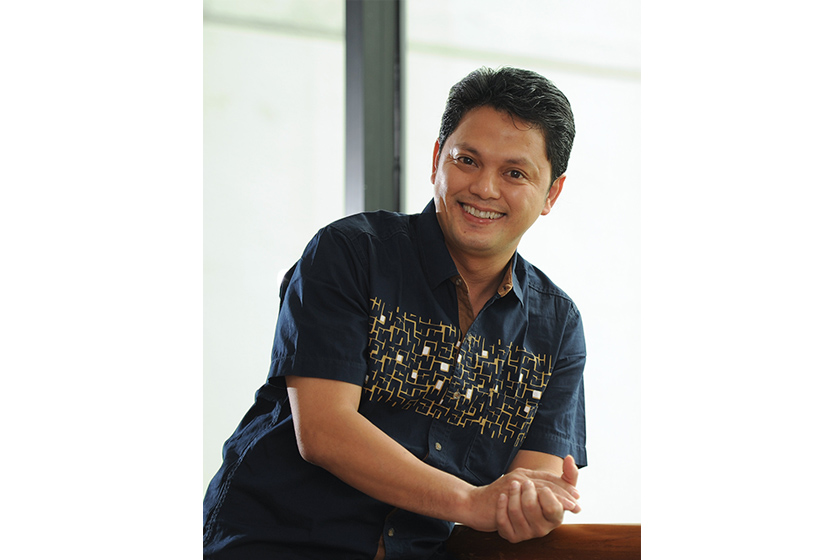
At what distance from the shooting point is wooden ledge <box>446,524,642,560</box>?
1146mm

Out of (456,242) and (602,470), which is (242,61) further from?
(602,470)

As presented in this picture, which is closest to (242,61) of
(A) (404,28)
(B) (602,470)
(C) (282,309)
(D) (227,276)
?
(A) (404,28)

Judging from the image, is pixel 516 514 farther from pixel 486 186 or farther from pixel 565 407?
pixel 486 186

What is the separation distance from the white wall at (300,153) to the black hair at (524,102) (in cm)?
52

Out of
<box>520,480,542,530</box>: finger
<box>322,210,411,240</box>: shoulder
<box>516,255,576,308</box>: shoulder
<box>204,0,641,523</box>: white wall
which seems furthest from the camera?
<box>204,0,641,523</box>: white wall

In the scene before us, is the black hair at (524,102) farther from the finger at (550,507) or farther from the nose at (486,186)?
the finger at (550,507)

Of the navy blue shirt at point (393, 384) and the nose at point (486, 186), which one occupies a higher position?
the nose at point (486, 186)

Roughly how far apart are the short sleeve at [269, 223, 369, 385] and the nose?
26 cm

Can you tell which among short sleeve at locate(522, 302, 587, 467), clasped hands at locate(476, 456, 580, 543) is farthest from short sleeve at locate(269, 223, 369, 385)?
short sleeve at locate(522, 302, 587, 467)

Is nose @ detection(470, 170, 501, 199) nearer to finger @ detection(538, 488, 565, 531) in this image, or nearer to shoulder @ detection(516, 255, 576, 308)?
shoulder @ detection(516, 255, 576, 308)

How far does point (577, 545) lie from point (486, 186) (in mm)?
656

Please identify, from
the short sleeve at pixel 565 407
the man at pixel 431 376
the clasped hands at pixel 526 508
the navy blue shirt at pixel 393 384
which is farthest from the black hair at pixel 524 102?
the clasped hands at pixel 526 508

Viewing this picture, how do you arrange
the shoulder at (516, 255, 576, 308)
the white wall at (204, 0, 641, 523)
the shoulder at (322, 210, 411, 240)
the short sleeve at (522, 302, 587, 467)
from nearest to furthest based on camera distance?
the shoulder at (322, 210, 411, 240) → the short sleeve at (522, 302, 587, 467) → the shoulder at (516, 255, 576, 308) → the white wall at (204, 0, 641, 523)

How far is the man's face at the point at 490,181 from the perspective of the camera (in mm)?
1377
